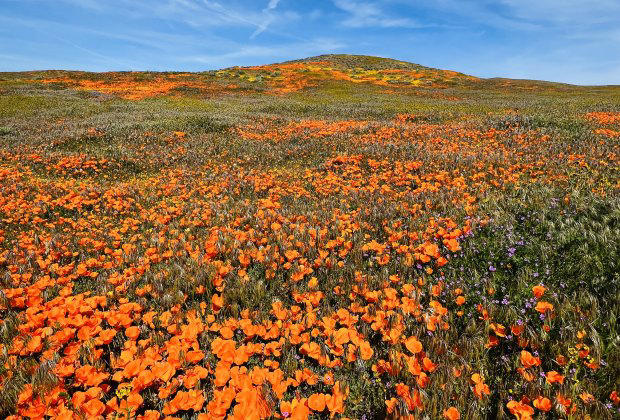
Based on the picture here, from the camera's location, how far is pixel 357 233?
6.09 metres

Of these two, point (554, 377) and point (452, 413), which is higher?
point (554, 377)

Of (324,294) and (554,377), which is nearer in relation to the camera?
(554,377)

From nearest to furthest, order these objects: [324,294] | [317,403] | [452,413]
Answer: [452,413], [317,403], [324,294]

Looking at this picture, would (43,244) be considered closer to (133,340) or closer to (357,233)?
(133,340)

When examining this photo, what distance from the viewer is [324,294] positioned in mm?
4578

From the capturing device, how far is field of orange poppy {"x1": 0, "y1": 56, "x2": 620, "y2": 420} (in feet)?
9.48

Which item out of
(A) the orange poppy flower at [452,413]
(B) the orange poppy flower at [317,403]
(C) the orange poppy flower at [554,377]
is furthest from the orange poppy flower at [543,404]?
(B) the orange poppy flower at [317,403]

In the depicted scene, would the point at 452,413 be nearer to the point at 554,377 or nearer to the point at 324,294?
the point at 554,377

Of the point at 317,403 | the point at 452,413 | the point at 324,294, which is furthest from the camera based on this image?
the point at 324,294

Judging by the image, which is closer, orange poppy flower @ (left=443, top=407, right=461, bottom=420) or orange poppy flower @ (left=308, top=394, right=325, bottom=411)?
orange poppy flower @ (left=443, top=407, right=461, bottom=420)

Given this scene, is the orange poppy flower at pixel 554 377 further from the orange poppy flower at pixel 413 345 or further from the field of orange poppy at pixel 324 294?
the orange poppy flower at pixel 413 345

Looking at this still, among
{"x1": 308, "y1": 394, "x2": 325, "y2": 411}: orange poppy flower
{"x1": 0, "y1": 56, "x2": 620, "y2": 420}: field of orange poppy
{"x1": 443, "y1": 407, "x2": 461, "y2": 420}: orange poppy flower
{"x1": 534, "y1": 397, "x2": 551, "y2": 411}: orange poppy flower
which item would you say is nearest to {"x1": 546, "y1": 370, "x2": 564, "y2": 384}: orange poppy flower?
{"x1": 0, "y1": 56, "x2": 620, "y2": 420}: field of orange poppy

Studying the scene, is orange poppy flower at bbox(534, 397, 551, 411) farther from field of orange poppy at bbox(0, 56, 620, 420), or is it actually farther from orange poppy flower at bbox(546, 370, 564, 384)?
orange poppy flower at bbox(546, 370, 564, 384)

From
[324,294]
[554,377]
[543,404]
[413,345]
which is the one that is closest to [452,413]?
[543,404]
